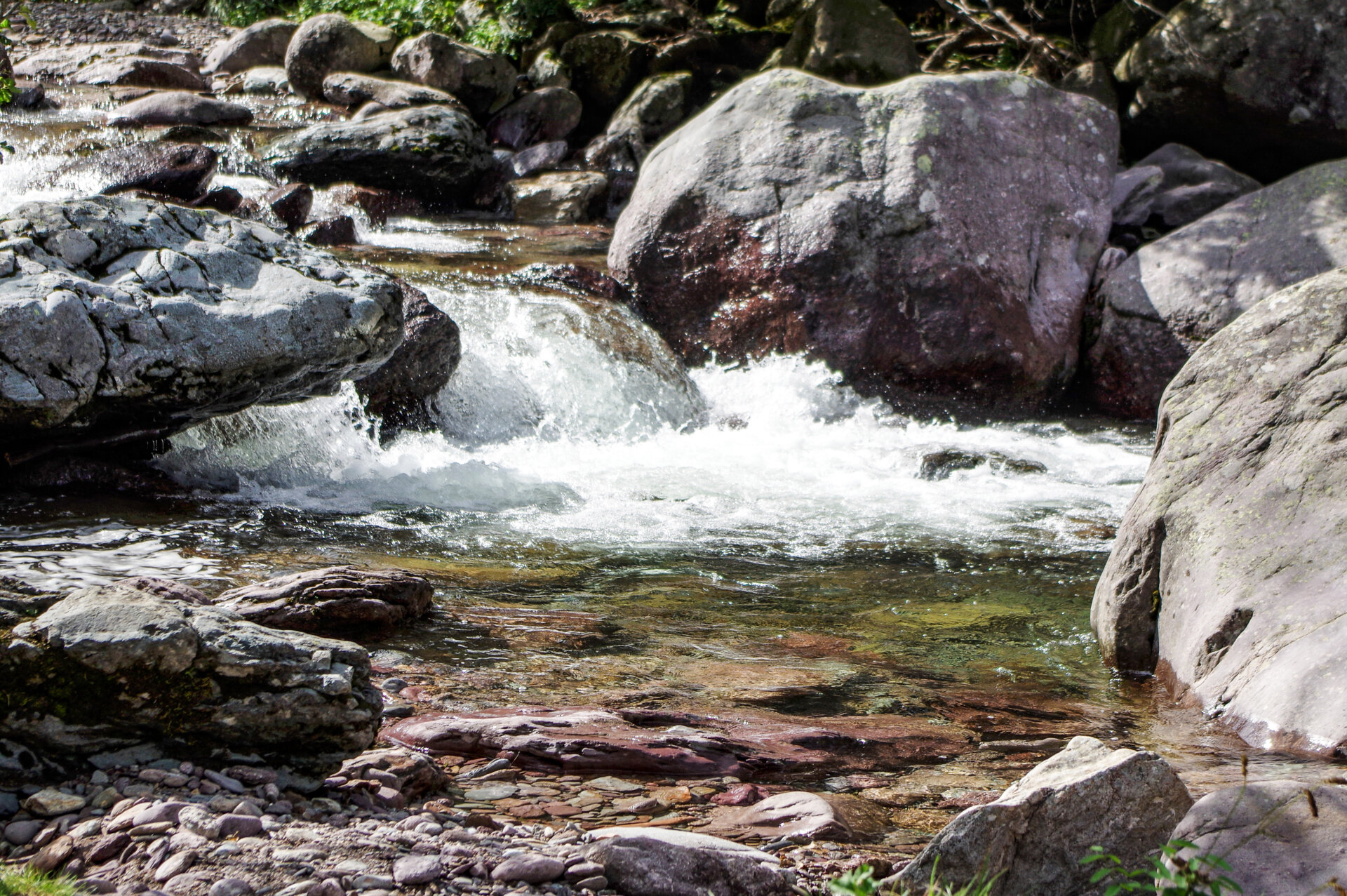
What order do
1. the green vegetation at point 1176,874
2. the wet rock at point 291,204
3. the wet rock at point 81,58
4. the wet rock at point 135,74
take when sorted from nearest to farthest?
the green vegetation at point 1176,874
the wet rock at point 291,204
the wet rock at point 135,74
the wet rock at point 81,58

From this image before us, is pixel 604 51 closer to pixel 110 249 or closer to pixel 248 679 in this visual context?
pixel 110 249

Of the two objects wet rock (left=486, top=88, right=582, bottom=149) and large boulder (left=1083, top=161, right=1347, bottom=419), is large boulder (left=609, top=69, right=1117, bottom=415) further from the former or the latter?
wet rock (left=486, top=88, right=582, bottom=149)

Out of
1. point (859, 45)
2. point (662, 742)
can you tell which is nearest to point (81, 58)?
point (859, 45)

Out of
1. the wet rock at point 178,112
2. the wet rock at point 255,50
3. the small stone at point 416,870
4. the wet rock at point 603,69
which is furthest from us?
the wet rock at point 255,50

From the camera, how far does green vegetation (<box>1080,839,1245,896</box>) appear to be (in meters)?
1.70

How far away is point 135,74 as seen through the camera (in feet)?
49.8

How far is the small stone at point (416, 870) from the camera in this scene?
6.48 feet

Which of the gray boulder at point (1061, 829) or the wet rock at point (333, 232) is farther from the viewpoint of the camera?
the wet rock at point (333, 232)

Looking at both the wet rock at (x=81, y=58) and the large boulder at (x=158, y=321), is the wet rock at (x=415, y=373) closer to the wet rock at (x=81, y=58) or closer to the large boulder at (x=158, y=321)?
the large boulder at (x=158, y=321)

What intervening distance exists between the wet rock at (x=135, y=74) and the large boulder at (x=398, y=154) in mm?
4198

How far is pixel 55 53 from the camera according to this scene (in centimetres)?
1627

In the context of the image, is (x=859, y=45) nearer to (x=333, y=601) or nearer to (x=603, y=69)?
(x=603, y=69)

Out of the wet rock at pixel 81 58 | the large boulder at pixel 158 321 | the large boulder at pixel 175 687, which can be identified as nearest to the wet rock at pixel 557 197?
the wet rock at pixel 81 58

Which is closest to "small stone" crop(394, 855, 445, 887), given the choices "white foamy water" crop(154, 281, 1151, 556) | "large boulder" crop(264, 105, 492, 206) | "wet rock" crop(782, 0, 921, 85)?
"white foamy water" crop(154, 281, 1151, 556)
